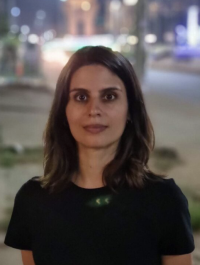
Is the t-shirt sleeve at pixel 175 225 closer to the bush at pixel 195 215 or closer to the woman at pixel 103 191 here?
the woman at pixel 103 191

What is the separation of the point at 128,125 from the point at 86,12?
190 feet

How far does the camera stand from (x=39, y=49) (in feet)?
59.1

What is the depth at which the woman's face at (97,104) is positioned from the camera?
1522 millimetres

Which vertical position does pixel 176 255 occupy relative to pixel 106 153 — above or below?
below

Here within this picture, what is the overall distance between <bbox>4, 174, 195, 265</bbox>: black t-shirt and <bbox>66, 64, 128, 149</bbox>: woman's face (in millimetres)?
161

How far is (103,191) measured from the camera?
5.03 ft

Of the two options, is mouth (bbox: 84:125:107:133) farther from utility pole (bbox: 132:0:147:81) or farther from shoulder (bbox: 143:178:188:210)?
utility pole (bbox: 132:0:147:81)

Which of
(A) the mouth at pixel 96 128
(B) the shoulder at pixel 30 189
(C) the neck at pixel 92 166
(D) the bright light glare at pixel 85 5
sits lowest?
(B) the shoulder at pixel 30 189

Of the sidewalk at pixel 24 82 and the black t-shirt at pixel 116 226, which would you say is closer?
the black t-shirt at pixel 116 226

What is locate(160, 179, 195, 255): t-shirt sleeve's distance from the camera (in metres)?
1.48

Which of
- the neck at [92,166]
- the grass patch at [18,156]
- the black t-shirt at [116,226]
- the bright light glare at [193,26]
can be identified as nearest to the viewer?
the black t-shirt at [116,226]

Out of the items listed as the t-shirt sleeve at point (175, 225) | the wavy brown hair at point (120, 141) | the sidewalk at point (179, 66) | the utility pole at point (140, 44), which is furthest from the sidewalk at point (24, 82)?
the t-shirt sleeve at point (175, 225)

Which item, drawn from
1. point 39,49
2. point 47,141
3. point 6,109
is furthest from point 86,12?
point 47,141

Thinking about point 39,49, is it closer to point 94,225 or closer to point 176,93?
point 176,93
